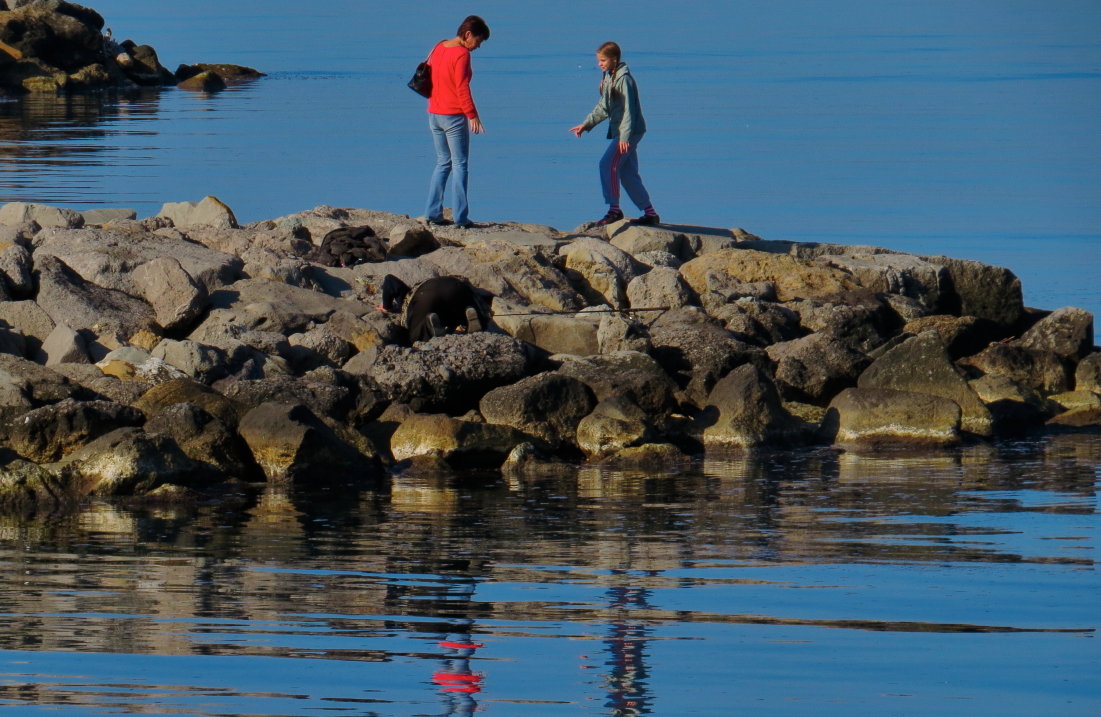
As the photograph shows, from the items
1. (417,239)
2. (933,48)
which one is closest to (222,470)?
(417,239)

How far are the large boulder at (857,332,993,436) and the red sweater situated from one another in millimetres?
4505

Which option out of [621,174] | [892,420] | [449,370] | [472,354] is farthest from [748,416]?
[621,174]

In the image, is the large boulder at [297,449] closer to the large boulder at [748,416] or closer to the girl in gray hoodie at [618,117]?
the large boulder at [748,416]

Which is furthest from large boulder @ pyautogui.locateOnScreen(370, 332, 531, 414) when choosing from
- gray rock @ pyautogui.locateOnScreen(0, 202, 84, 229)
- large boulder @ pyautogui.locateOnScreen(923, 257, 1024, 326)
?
large boulder @ pyautogui.locateOnScreen(923, 257, 1024, 326)

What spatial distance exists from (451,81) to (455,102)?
0.21 m

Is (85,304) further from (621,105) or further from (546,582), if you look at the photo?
(546,582)

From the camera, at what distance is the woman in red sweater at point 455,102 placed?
1605 cm

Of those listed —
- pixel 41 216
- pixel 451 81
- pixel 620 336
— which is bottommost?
pixel 620 336

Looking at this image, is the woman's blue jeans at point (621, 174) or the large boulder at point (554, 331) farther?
the woman's blue jeans at point (621, 174)

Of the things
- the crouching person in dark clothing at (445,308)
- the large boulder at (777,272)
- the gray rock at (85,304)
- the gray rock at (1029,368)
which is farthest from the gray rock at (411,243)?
the gray rock at (1029,368)

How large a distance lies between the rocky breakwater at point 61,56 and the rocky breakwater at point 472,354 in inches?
1596

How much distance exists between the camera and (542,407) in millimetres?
13859

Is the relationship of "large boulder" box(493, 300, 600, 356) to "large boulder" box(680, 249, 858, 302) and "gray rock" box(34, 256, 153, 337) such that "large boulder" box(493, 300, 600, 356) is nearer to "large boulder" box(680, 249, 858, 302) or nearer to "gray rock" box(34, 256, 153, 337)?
"large boulder" box(680, 249, 858, 302)

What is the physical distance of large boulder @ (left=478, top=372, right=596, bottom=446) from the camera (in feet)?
45.2
